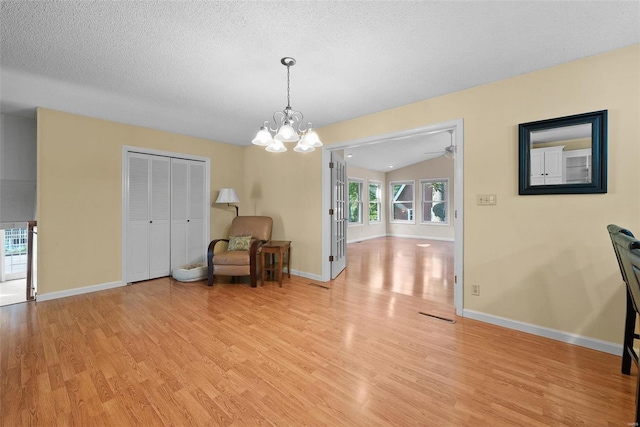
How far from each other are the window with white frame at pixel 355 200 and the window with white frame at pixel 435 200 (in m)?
2.37

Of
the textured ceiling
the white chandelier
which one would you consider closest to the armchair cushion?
the white chandelier

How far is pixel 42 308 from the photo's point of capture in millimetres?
2951

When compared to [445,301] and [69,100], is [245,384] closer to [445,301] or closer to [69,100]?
[445,301]

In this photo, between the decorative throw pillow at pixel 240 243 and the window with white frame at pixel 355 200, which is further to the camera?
the window with white frame at pixel 355 200

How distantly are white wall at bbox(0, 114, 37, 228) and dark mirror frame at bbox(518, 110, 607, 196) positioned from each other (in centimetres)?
601

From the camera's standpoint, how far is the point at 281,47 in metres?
1.97

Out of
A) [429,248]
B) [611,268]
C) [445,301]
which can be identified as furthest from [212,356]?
[429,248]

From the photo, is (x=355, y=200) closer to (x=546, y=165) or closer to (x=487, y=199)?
(x=487, y=199)

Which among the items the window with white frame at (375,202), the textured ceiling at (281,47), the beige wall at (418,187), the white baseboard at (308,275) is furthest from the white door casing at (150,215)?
the beige wall at (418,187)

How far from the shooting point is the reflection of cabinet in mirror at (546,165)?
223cm

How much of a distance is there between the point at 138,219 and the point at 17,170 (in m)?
1.54

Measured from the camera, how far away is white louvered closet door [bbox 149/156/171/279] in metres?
4.10

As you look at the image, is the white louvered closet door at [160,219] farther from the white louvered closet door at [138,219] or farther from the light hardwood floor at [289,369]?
the light hardwood floor at [289,369]

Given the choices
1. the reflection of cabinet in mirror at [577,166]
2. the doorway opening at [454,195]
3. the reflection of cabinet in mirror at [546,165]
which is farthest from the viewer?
the doorway opening at [454,195]
